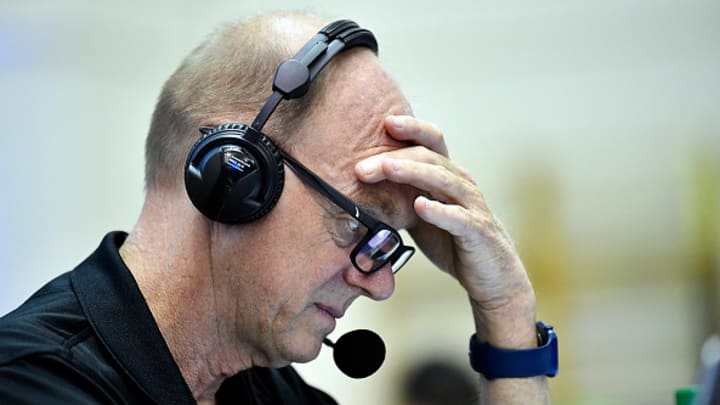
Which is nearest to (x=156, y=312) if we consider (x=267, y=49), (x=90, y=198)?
(x=267, y=49)

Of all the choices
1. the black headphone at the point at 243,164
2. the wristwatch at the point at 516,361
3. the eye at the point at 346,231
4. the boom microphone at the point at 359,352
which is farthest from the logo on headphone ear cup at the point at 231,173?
the wristwatch at the point at 516,361

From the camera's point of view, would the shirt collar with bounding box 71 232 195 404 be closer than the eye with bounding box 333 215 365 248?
Yes

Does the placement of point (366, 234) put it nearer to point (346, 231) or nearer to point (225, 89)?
point (346, 231)

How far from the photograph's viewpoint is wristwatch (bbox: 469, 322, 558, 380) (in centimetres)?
156

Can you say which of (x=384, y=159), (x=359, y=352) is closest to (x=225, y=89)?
(x=384, y=159)

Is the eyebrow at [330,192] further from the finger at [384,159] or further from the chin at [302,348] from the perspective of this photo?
the chin at [302,348]

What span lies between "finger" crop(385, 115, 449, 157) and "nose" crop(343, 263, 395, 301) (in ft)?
0.64

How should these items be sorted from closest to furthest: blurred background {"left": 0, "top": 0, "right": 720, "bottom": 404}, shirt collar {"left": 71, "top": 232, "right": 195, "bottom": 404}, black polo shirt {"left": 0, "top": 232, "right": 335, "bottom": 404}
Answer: black polo shirt {"left": 0, "top": 232, "right": 335, "bottom": 404}, shirt collar {"left": 71, "top": 232, "right": 195, "bottom": 404}, blurred background {"left": 0, "top": 0, "right": 720, "bottom": 404}

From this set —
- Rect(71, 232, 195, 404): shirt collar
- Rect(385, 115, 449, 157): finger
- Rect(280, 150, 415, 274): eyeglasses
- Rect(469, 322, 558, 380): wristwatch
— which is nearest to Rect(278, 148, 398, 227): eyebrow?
Rect(280, 150, 415, 274): eyeglasses

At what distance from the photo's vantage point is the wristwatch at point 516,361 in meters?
1.56

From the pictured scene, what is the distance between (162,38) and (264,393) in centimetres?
242

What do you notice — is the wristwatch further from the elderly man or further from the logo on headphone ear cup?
the logo on headphone ear cup

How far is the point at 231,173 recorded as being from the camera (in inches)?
48.3

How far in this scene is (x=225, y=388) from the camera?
1.48m
